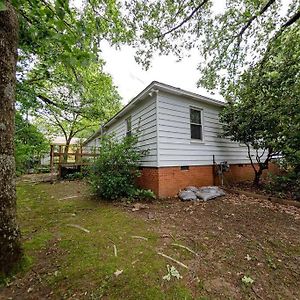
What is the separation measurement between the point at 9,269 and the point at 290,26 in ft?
39.1

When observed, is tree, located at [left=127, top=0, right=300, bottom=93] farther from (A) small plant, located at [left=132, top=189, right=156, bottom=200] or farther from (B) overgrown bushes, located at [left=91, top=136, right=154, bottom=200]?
(A) small plant, located at [left=132, top=189, right=156, bottom=200]

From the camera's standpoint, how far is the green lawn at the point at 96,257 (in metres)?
1.93

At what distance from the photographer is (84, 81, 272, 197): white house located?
6.01m

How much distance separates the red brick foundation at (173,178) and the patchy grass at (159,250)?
3.82 feet

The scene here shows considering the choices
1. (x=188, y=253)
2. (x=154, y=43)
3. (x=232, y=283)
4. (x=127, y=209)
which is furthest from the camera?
(x=154, y=43)

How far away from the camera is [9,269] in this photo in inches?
83.4

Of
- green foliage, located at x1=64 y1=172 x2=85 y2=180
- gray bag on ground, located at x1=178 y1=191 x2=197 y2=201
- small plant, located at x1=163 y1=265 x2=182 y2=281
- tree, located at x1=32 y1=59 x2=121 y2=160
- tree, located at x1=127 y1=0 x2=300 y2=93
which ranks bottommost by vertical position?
small plant, located at x1=163 y1=265 x2=182 y2=281

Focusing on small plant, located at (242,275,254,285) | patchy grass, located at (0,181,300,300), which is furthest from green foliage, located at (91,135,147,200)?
small plant, located at (242,275,254,285)

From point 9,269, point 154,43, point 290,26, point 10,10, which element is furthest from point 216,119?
point 9,269

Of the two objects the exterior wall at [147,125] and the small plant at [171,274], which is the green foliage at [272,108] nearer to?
the exterior wall at [147,125]

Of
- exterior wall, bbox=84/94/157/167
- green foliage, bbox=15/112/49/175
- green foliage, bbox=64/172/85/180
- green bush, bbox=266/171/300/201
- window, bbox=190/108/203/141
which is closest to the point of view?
green bush, bbox=266/171/300/201

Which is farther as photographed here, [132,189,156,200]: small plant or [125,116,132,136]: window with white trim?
[125,116,132,136]: window with white trim

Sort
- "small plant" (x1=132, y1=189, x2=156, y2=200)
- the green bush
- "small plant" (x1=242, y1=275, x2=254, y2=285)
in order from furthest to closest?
the green bush, "small plant" (x1=132, y1=189, x2=156, y2=200), "small plant" (x1=242, y1=275, x2=254, y2=285)

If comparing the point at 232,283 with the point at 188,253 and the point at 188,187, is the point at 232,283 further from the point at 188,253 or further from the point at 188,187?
the point at 188,187
